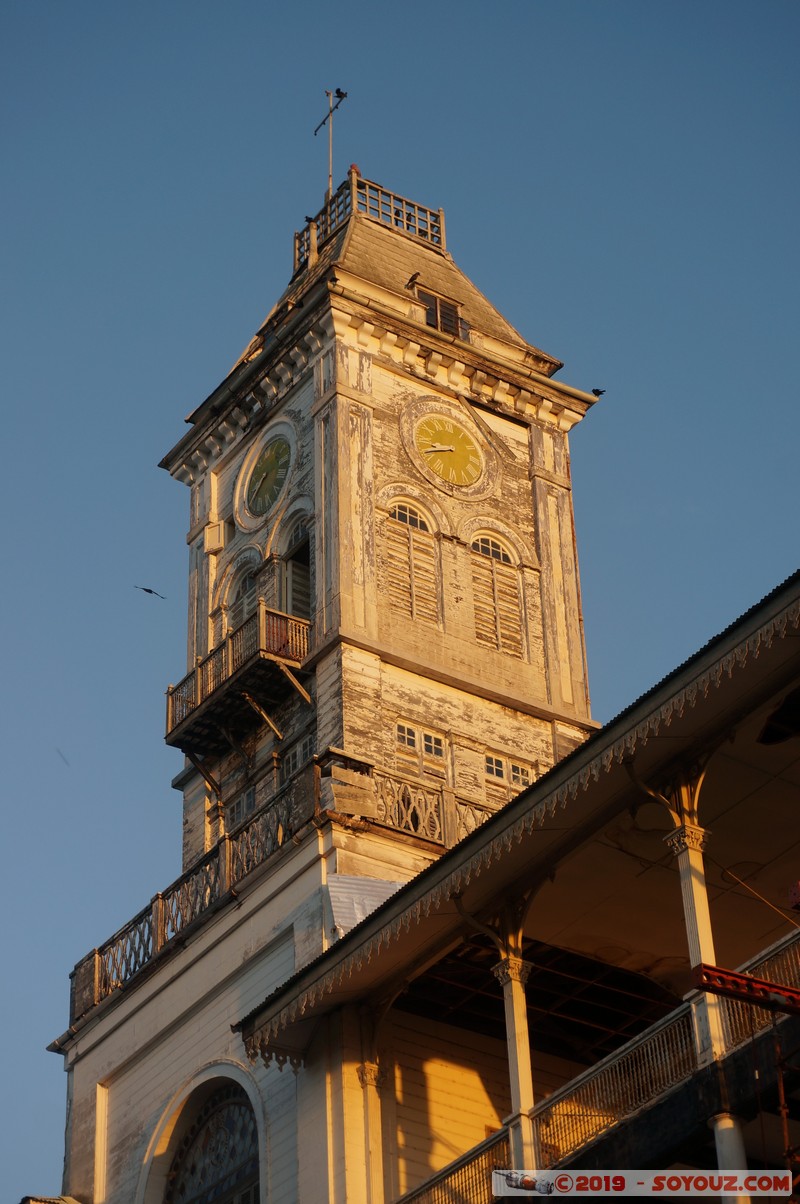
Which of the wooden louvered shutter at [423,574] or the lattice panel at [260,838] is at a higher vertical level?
the wooden louvered shutter at [423,574]

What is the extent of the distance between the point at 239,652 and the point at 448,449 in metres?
6.27

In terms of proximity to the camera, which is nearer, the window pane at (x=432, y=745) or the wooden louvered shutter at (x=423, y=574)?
the window pane at (x=432, y=745)

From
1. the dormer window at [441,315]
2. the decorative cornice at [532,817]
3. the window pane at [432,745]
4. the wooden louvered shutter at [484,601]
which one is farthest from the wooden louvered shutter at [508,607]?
the decorative cornice at [532,817]

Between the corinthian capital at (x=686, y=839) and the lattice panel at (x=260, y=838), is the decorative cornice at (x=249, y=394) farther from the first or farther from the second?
the corinthian capital at (x=686, y=839)

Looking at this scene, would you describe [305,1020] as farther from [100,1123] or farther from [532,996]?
[100,1123]

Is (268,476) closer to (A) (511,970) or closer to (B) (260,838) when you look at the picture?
(B) (260,838)

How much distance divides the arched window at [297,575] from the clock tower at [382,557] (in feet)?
0.14

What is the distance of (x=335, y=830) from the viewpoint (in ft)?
107

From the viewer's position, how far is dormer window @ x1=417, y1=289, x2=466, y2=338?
148 ft

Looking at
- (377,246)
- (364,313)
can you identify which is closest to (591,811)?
(364,313)

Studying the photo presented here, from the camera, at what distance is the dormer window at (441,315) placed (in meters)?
45.2

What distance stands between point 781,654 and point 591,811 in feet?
11.3

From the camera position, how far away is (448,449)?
142 ft

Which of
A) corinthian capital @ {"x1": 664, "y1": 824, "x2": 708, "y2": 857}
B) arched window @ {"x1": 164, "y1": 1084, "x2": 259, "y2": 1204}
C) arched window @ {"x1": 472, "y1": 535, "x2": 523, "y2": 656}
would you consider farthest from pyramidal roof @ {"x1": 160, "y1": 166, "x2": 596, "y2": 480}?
corinthian capital @ {"x1": 664, "y1": 824, "x2": 708, "y2": 857}
